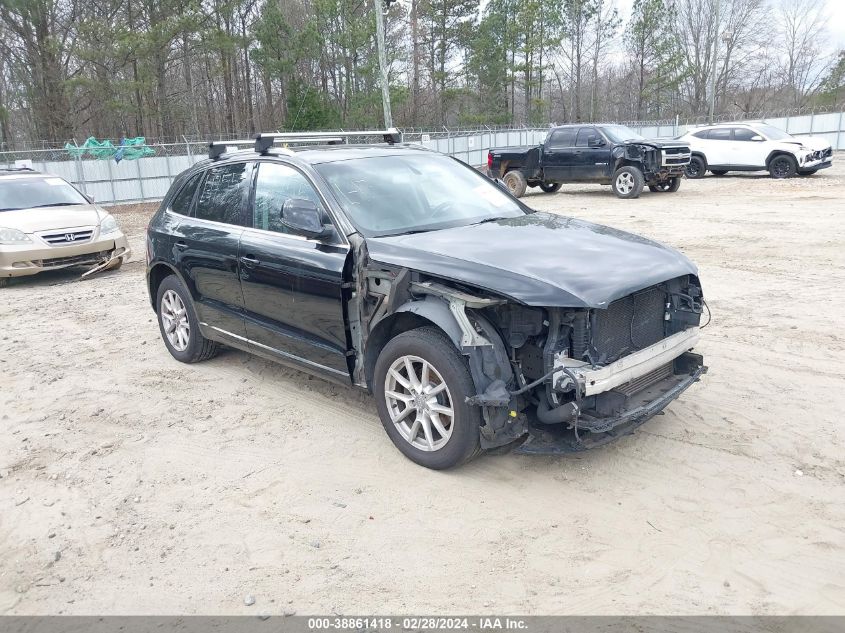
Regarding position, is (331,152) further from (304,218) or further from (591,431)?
(591,431)

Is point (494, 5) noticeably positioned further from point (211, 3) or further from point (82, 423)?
point (82, 423)

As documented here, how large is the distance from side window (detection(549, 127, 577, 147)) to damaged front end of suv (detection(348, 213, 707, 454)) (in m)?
15.0

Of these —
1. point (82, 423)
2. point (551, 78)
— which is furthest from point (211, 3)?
point (82, 423)

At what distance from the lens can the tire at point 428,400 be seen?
3.81 metres

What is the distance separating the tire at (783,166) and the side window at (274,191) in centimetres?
1912

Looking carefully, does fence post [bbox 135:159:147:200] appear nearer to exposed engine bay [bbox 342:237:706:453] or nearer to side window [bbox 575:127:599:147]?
side window [bbox 575:127:599:147]

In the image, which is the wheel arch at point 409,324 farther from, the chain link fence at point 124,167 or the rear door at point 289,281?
the chain link fence at point 124,167

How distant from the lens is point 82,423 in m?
5.13

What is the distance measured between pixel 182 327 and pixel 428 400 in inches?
127

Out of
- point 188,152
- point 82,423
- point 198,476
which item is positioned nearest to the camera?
point 198,476

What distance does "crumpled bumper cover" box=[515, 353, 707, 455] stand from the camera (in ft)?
12.2

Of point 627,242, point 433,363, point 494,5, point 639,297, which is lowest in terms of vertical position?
point 433,363

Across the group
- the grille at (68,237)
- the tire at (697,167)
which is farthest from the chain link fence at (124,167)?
the grille at (68,237)

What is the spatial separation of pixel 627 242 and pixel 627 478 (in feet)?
4.94
